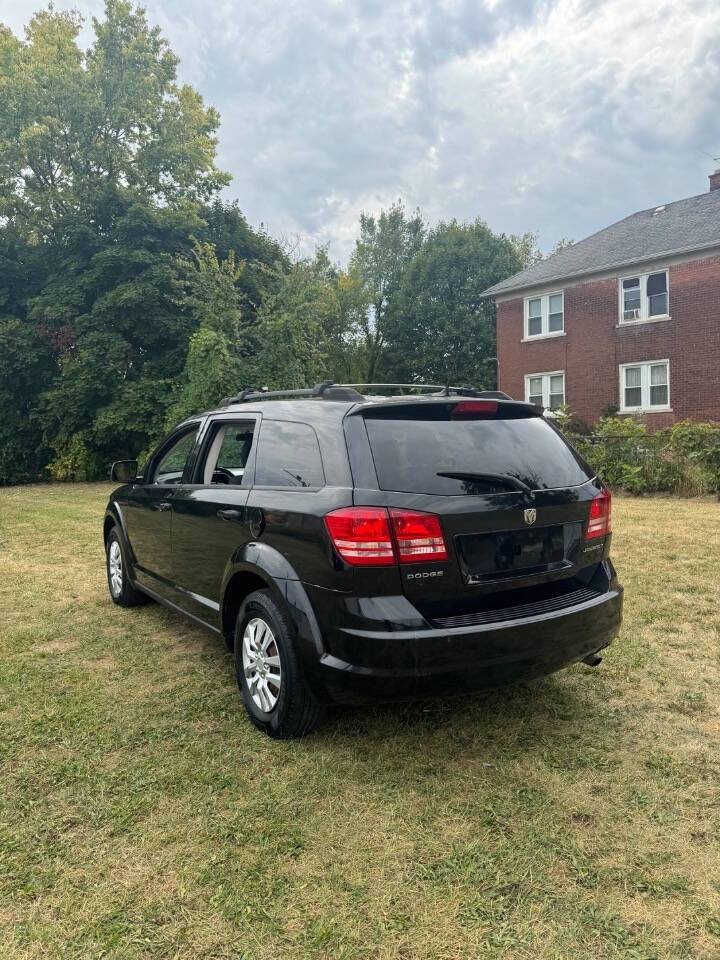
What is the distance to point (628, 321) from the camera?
22391mm

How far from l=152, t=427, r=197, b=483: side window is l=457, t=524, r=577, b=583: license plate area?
2.40 metres

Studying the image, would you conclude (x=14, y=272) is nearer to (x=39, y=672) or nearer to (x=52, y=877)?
(x=39, y=672)

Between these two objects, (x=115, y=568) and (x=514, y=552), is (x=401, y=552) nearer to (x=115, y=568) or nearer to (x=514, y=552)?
(x=514, y=552)

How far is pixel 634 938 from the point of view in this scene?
6.39ft

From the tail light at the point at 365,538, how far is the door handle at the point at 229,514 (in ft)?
3.07

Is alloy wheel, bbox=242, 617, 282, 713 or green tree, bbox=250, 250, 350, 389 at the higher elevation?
green tree, bbox=250, 250, 350, 389

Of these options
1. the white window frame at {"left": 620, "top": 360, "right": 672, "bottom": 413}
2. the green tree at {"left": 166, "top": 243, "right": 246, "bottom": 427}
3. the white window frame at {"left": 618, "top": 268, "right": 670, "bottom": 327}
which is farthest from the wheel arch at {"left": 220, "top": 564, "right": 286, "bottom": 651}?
the white window frame at {"left": 618, "top": 268, "right": 670, "bottom": 327}

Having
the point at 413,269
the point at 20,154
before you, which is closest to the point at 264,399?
the point at 20,154

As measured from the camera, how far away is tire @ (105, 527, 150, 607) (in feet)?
18.0

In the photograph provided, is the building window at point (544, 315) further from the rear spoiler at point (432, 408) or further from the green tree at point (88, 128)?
the rear spoiler at point (432, 408)

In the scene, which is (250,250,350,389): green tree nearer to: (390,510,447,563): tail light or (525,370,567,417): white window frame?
(525,370,567,417): white window frame

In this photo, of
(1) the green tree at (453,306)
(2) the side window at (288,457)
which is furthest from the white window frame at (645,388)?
(2) the side window at (288,457)

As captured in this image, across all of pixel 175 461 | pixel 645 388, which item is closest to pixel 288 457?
pixel 175 461

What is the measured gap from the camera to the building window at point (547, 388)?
2444 cm
